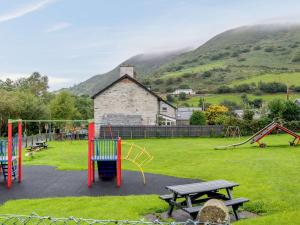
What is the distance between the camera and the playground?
32.7ft

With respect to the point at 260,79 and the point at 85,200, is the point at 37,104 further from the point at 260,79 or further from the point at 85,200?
the point at 260,79

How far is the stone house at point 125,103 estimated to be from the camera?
150 ft

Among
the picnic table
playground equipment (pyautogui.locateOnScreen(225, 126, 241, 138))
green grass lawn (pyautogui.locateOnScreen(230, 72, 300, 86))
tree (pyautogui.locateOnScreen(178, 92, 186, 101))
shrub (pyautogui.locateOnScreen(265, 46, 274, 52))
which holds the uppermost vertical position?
shrub (pyautogui.locateOnScreen(265, 46, 274, 52))

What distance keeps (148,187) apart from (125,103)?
3270cm

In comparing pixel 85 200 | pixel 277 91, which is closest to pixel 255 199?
pixel 85 200

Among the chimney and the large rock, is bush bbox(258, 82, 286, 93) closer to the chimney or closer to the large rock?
the chimney

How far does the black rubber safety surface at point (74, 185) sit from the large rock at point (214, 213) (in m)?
5.22

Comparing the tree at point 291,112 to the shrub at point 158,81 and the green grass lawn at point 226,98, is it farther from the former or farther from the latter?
the shrub at point 158,81

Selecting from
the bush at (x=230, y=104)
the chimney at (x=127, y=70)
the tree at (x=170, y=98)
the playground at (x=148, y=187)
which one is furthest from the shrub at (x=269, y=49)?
the playground at (x=148, y=187)

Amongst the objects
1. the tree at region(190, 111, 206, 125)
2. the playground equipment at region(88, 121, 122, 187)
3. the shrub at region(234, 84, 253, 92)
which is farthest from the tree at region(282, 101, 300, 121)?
the shrub at region(234, 84, 253, 92)

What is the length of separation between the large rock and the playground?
5.76 feet

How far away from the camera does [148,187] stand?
1334 centimetres

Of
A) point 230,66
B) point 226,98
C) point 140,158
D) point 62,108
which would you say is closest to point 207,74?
point 230,66

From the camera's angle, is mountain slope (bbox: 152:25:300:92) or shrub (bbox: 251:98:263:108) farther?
mountain slope (bbox: 152:25:300:92)
